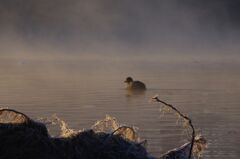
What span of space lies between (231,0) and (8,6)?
4477 centimetres

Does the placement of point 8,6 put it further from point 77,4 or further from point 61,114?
point 61,114

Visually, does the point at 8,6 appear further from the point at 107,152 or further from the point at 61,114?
the point at 107,152

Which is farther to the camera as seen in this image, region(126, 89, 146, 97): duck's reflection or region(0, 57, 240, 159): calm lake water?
region(126, 89, 146, 97): duck's reflection

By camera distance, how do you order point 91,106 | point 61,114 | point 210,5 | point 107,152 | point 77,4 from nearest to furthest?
point 107,152
point 61,114
point 91,106
point 210,5
point 77,4

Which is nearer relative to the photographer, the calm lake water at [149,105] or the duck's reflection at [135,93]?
the calm lake water at [149,105]

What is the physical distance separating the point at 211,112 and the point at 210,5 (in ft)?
311

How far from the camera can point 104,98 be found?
2155cm

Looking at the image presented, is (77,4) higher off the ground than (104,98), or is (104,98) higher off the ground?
(77,4)

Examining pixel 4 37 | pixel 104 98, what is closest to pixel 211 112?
pixel 104 98

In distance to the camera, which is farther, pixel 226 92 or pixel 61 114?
pixel 226 92

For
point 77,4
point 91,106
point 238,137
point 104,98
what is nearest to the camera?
point 238,137

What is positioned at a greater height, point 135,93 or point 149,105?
point 135,93

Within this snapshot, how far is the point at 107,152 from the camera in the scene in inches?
226

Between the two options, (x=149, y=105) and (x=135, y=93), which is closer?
(x=149, y=105)
